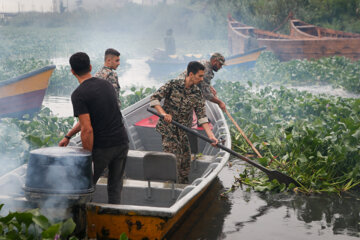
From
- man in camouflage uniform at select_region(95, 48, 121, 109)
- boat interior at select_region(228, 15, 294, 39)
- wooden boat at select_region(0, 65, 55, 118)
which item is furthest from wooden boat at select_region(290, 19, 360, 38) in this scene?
man in camouflage uniform at select_region(95, 48, 121, 109)

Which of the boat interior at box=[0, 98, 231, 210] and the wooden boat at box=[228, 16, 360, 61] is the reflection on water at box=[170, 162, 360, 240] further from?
the wooden boat at box=[228, 16, 360, 61]

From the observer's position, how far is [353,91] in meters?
16.5

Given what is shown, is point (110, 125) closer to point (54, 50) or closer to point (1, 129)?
point (1, 129)

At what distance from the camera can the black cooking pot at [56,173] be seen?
155 inches

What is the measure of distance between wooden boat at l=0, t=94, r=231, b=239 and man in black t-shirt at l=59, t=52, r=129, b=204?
1.25 feet

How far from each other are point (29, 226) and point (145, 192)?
2005mm

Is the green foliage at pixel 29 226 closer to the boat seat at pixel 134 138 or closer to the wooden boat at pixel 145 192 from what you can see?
the wooden boat at pixel 145 192

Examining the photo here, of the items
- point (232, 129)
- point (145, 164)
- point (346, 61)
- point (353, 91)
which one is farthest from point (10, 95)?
point (346, 61)

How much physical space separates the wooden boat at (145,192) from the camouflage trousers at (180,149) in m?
0.29

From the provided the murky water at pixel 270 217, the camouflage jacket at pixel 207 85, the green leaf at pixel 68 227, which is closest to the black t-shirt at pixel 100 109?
the green leaf at pixel 68 227

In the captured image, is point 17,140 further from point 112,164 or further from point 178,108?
point 112,164

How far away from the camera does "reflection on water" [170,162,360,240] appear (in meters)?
5.85

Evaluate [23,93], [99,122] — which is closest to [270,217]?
[99,122]

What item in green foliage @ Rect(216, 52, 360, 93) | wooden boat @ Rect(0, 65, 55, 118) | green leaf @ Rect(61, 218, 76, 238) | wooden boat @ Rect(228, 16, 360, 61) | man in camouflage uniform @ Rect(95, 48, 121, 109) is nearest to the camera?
green leaf @ Rect(61, 218, 76, 238)
